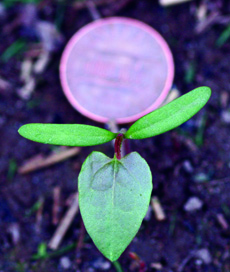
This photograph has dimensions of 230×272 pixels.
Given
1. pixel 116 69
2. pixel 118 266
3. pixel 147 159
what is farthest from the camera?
pixel 116 69

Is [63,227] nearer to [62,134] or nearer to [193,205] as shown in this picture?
[193,205]

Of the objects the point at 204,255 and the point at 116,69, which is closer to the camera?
the point at 204,255

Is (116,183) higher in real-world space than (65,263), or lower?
higher

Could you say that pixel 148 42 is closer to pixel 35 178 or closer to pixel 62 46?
pixel 62 46

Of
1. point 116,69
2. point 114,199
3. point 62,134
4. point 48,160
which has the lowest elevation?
point 48,160

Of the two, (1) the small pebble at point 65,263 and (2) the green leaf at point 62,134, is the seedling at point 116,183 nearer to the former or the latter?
(2) the green leaf at point 62,134

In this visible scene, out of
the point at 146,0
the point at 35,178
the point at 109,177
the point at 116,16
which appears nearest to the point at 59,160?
the point at 35,178

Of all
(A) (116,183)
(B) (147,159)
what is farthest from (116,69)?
(A) (116,183)

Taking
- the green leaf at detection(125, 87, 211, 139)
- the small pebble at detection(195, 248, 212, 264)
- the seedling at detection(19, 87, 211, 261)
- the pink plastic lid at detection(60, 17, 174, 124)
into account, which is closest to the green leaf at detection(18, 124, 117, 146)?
the seedling at detection(19, 87, 211, 261)
